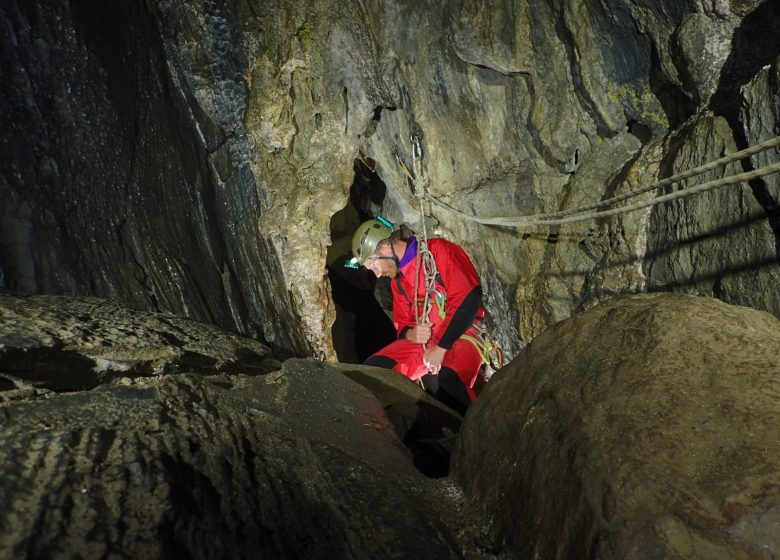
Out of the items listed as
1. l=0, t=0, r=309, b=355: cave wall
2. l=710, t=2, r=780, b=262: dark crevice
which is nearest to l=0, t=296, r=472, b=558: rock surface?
l=710, t=2, r=780, b=262: dark crevice

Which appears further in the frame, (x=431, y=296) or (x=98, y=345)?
(x=431, y=296)

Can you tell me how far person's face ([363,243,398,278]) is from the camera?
17.0 ft

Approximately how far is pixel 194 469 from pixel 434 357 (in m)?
3.23

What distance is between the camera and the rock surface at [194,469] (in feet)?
4.70

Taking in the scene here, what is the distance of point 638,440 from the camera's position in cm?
150

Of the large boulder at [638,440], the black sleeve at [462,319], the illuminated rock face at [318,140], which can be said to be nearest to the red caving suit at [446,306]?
the black sleeve at [462,319]

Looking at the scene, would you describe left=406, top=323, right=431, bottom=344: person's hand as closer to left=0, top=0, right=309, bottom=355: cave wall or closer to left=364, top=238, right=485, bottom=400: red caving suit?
left=364, top=238, right=485, bottom=400: red caving suit

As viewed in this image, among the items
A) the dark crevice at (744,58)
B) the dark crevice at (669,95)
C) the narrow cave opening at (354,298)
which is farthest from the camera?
the narrow cave opening at (354,298)

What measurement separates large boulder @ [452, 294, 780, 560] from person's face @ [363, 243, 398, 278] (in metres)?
3.07

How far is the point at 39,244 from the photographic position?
614 centimetres

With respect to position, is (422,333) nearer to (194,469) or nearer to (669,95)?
(669,95)

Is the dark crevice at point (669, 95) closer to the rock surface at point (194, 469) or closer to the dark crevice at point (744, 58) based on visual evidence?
the dark crevice at point (744, 58)

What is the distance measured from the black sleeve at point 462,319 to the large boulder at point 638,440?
101 inches

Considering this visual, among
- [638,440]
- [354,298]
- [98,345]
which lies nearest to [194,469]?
[638,440]
